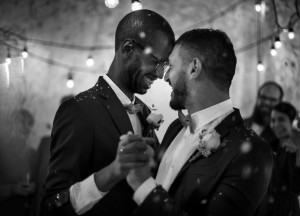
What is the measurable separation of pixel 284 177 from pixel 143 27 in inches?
79.5

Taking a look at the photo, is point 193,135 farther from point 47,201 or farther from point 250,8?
point 250,8

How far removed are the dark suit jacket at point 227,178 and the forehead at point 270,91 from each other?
3.08 meters

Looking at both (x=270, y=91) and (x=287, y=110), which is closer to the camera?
(x=287, y=110)

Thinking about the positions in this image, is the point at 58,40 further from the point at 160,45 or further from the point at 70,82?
the point at 160,45

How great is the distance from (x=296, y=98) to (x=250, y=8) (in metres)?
1.22

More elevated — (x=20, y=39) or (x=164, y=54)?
(x=20, y=39)

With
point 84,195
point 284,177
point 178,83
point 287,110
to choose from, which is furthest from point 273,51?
point 84,195

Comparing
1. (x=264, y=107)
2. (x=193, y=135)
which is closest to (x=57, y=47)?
(x=264, y=107)

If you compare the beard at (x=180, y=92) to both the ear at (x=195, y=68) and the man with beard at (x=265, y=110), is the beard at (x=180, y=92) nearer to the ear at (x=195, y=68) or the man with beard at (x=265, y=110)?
the ear at (x=195, y=68)

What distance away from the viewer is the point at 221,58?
1.57 meters

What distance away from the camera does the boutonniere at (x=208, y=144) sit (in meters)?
1.42

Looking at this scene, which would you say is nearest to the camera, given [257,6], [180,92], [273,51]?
[180,92]

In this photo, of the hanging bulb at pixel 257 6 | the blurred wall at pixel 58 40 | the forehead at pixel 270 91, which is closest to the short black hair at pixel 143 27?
the blurred wall at pixel 58 40

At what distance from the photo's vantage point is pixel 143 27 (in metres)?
1.77
